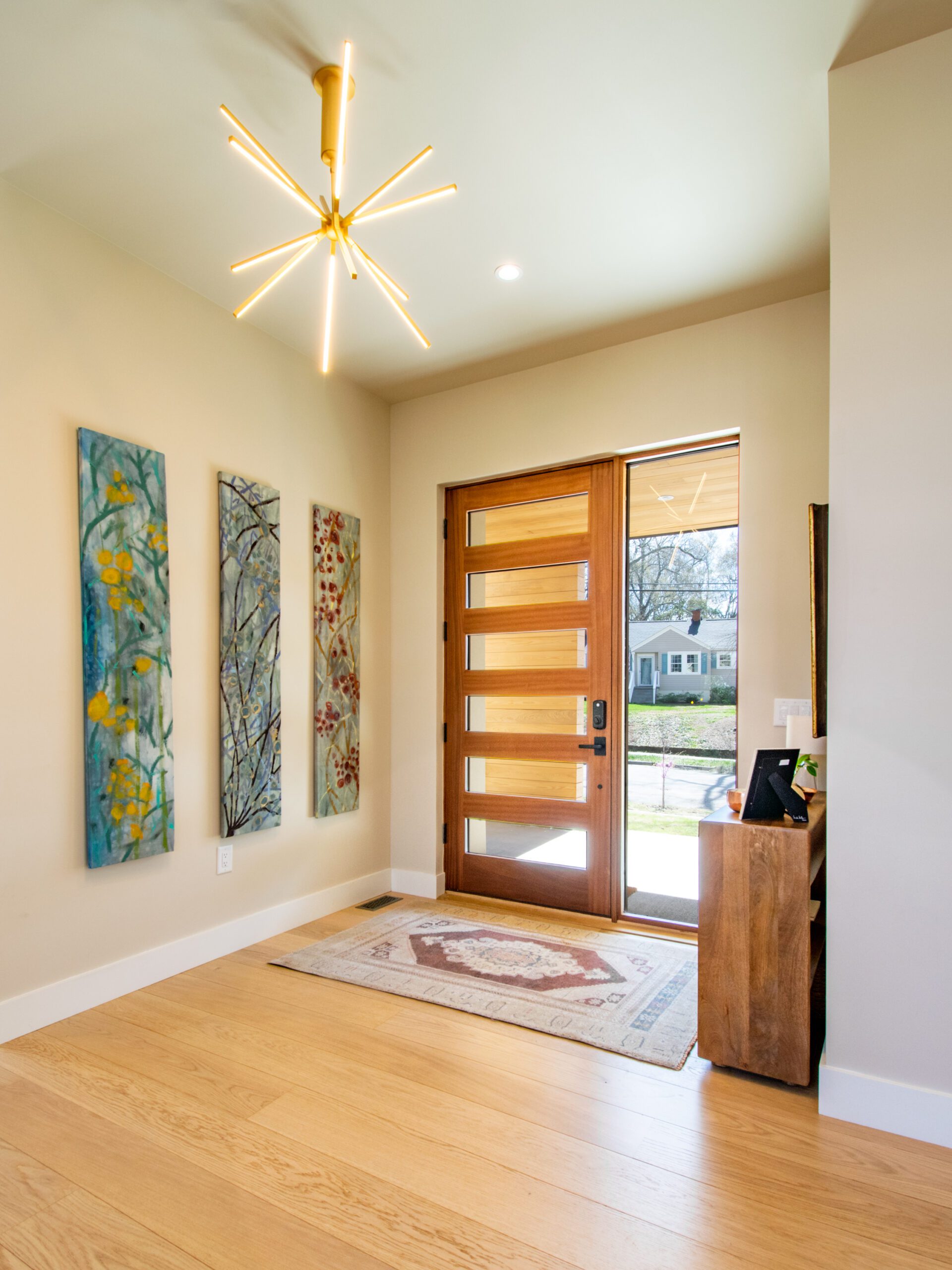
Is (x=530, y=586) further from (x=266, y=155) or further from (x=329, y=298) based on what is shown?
(x=266, y=155)

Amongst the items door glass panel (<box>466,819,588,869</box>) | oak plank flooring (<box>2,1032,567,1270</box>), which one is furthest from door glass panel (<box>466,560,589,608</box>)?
oak plank flooring (<box>2,1032,567,1270</box>)

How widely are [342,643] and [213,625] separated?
33.3 inches

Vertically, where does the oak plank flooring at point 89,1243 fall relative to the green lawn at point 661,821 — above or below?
below

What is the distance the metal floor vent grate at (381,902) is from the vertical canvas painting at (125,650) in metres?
1.29

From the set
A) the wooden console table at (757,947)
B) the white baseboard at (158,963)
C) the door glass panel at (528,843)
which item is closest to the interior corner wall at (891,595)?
the wooden console table at (757,947)

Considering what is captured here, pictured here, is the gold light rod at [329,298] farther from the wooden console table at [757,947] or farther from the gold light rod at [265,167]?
the wooden console table at [757,947]

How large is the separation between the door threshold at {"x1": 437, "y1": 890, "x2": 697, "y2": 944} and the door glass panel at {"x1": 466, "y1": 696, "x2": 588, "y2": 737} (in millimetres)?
885

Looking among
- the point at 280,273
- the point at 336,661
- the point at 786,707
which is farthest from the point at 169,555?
the point at 786,707

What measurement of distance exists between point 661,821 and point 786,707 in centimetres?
87

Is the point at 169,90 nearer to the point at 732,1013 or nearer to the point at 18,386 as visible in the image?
the point at 18,386

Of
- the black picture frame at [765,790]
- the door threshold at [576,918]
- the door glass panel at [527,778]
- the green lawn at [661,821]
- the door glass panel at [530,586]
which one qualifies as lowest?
the door threshold at [576,918]

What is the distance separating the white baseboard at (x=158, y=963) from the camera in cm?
240

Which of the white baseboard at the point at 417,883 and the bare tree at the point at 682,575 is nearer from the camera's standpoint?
the bare tree at the point at 682,575

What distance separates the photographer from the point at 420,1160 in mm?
1776
